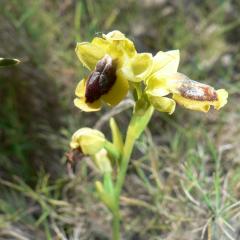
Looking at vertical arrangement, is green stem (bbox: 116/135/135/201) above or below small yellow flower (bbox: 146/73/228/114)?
below

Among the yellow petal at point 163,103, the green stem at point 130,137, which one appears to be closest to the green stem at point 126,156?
the green stem at point 130,137

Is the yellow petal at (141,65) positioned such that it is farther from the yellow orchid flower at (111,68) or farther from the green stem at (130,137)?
the green stem at (130,137)

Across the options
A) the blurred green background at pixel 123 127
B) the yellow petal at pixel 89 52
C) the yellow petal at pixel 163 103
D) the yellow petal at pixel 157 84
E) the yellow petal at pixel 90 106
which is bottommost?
the blurred green background at pixel 123 127

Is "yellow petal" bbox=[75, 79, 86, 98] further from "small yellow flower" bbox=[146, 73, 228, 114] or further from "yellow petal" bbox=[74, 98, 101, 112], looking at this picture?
"small yellow flower" bbox=[146, 73, 228, 114]

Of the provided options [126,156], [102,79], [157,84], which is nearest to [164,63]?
[157,84]

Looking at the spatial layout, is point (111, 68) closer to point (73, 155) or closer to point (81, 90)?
point (81, 90)

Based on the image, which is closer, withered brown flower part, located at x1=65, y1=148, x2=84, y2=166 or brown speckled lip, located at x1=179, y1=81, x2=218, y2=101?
brown speckled lip, located at x1=179, y1=81, x2=218, y2=101

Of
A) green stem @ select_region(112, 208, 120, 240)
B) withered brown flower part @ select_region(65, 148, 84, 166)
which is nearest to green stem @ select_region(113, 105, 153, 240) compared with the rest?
green stem @ select_region(112, 208, 120, 240)
